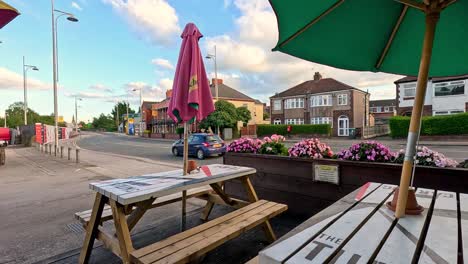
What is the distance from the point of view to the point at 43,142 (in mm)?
18609

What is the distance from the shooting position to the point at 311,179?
3.87 metres

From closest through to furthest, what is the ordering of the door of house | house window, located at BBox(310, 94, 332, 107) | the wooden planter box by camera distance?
the wooden planter box, the door of house, house window, located at BBox(310, 94, 332, 107)

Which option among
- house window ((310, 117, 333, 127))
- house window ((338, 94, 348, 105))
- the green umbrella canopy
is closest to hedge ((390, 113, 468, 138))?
house window ((338, 94, 348, 105))

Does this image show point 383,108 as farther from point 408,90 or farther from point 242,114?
point 242,114

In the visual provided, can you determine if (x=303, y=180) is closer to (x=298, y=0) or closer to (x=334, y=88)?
(x=298, y=0)

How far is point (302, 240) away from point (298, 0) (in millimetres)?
1740

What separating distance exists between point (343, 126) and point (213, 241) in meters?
33.0

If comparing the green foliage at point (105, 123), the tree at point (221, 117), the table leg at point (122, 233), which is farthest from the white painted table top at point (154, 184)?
the green foliage at point (105, 123)

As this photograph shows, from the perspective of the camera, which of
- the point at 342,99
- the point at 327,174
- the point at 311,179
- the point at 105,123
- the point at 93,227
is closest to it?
the point at 93,227

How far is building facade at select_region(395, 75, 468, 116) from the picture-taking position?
72.7 feet

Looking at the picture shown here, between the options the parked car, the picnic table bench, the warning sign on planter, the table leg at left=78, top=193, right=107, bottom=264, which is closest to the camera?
the picnic table bench

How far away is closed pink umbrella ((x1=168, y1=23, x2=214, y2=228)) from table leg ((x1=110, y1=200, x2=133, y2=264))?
1228mm

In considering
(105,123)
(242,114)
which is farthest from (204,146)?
(105,123)

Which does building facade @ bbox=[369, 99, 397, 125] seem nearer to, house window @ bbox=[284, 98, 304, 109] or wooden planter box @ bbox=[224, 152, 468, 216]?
house window @ bbox=[284, 98, 304, 109]
